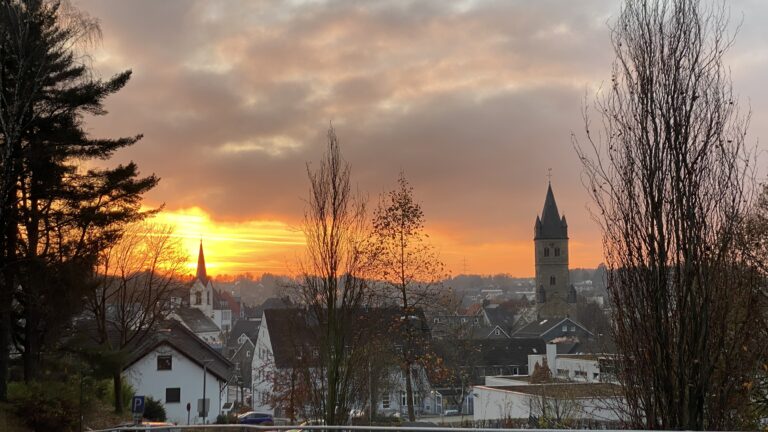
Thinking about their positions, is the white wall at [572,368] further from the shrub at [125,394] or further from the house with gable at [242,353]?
the house with gable at [242,353]

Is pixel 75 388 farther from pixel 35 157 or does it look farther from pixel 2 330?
pixel 35 157

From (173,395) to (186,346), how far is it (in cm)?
321

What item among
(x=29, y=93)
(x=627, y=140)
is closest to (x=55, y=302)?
(x=29, y=93)

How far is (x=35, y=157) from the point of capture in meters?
16.8

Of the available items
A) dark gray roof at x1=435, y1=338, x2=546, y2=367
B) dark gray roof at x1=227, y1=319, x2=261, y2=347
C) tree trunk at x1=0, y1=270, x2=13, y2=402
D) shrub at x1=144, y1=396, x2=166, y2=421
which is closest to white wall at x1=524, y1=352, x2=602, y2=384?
dark gray roof at x1=435, y1=338, x2=546, y2=367

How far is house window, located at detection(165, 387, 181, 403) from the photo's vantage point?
4016 cm

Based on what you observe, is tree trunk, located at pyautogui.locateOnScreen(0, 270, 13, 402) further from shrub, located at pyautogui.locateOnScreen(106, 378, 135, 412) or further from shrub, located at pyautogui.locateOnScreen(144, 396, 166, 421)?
shrub, located at pyautogui.locateOnScreen(144, 396, 166, 421)

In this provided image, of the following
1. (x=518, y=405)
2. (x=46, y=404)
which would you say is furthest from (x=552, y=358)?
(x=46, y=404)

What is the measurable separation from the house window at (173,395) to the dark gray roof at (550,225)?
3479 inches

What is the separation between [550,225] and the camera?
394ft

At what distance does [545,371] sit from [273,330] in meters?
24.4

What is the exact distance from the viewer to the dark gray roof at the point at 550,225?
388 ft

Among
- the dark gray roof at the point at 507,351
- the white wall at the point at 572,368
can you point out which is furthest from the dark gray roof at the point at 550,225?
the white wall at the point at 572,368

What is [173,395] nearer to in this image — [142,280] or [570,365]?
[142,280]
